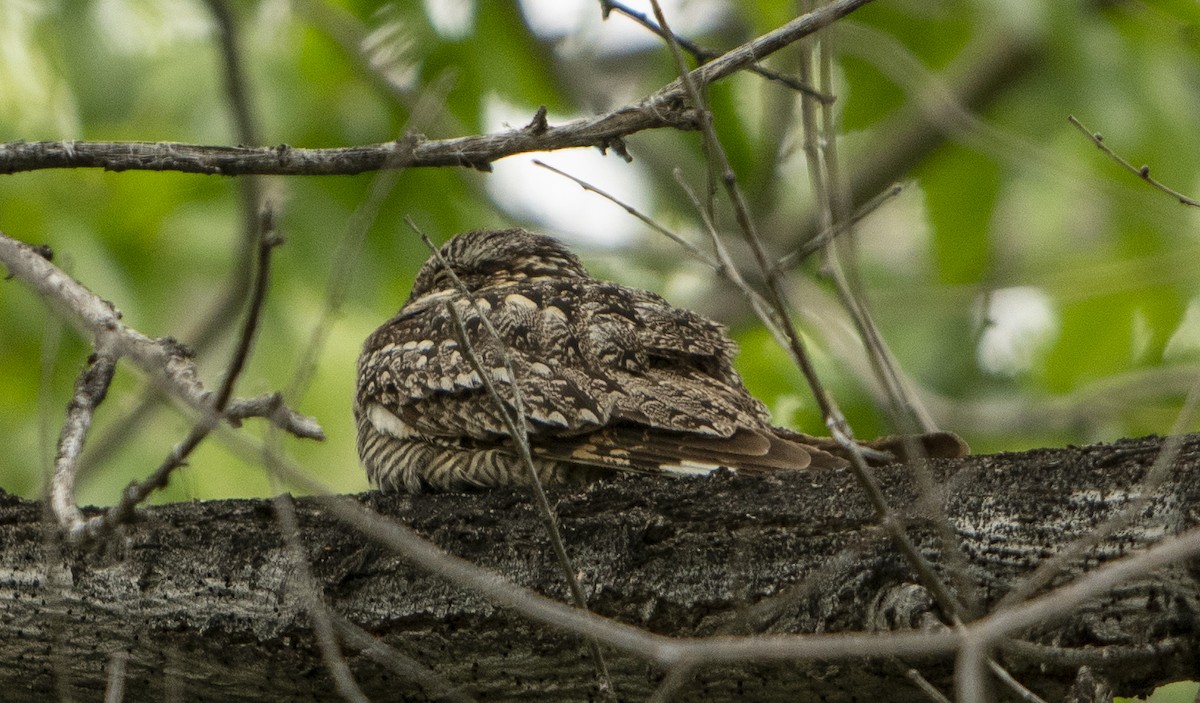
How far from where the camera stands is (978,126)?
15.9ft

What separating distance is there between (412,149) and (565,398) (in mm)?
975

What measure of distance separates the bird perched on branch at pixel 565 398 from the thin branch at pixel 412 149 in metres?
0.51

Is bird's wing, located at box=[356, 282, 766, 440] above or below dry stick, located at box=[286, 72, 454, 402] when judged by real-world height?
above

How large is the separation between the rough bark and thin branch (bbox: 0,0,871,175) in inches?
31.7

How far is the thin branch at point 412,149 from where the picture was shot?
2725mm

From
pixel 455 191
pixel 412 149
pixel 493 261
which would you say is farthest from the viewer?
pixel 455 191

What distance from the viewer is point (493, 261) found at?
4781 mm

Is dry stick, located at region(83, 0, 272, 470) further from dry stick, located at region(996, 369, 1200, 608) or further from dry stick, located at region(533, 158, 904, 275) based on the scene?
dry stick, located at region(996, 369, 1200, 608)

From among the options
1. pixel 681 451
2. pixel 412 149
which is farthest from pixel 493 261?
pixel 412 149

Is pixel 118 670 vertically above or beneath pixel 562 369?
beneath

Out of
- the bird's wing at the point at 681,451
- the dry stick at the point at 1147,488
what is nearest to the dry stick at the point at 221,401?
the dry stick at the point at 1147,488

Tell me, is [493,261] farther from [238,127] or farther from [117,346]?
[117,346]

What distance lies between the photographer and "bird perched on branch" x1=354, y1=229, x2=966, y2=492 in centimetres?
345

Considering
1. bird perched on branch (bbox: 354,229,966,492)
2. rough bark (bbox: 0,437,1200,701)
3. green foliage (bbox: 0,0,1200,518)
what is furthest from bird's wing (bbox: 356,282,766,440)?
green foliage (bbox: 0,0,1200,518)
